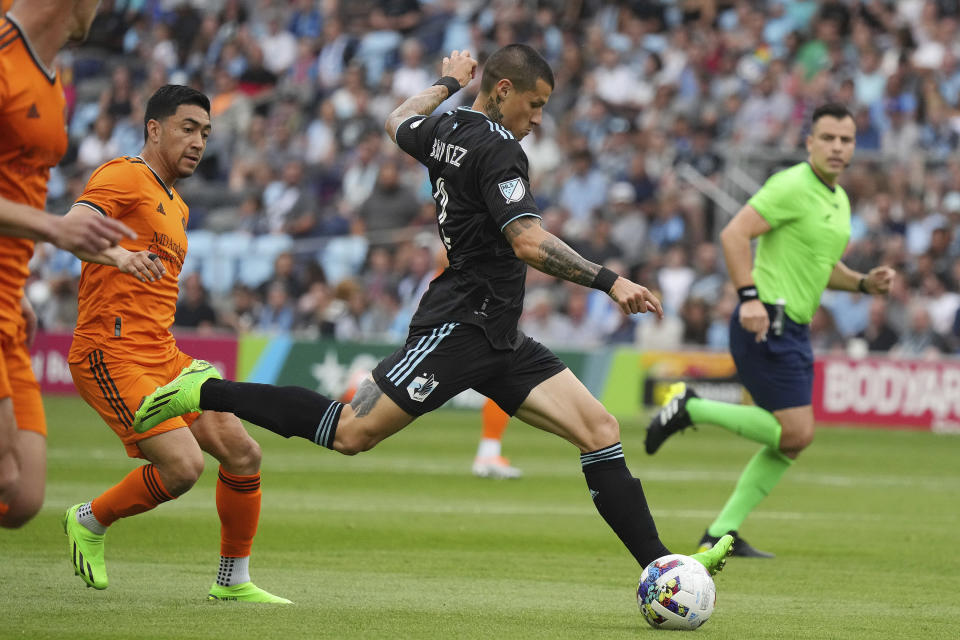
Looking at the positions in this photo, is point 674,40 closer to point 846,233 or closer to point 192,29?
point 192,29

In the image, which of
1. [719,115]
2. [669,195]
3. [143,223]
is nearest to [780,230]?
[143,223]

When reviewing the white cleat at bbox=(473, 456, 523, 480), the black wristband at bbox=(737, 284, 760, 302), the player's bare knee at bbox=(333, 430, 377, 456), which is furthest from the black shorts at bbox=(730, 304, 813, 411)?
the white cleat at bbox=(473, 456, 523, 480)

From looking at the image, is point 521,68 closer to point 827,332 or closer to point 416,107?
point 416,107

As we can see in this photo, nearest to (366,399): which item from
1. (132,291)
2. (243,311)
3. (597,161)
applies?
(132,291)

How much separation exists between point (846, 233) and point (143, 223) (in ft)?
16.0

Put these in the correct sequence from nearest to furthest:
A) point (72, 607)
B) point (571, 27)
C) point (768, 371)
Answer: point (72, 607) < point (768, 371) < point (571, 27)

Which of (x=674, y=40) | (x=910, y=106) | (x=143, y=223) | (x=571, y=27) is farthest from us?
(x=571, y=27)

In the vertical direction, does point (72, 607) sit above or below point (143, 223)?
below

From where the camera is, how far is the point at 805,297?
9.88 metres

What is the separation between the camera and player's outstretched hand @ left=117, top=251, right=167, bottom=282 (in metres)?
6.15

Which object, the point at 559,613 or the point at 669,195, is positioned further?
the point at 669,195

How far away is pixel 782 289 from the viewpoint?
32.4 ft

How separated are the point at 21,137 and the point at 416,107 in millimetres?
2459

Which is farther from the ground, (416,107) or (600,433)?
(416,107)
